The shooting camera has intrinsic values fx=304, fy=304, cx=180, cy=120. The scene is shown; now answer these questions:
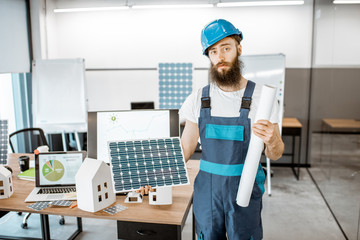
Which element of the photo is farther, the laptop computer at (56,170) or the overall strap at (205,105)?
the laptop computer at (56,170)

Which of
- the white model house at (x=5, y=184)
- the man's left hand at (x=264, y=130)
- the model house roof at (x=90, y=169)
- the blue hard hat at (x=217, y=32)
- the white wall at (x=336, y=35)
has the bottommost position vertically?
the white model house at (x=5, y=184)

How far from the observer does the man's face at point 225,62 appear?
5.46 feet

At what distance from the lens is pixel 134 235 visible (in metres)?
2.15

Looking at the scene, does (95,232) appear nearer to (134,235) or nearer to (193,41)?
(134,235)

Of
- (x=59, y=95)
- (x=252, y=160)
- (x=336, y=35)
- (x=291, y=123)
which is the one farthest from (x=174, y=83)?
(x=252, y=160)

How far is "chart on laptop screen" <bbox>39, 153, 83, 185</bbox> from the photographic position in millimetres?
2271

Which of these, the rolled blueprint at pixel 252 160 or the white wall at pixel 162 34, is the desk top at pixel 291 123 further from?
the rolled blueprint at pixel 252 160

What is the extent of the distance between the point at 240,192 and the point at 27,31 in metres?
5.03

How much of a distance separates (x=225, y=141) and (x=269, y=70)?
3.18 m

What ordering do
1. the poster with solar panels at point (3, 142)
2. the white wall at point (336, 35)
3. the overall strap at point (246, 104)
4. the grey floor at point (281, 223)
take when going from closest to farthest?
the overall strap at point (246, 104) → the poster with solar panels at point (3, 142) → the white wall at point (336, 35) → the grey floor at point (281, 223)

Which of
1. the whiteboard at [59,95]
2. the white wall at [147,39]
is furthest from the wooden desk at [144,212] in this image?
the white wall at [147,39]

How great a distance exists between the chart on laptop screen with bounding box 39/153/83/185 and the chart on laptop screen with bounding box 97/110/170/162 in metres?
0.21

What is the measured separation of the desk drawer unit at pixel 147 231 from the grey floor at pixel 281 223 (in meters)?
1.05

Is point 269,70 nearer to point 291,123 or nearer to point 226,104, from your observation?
point 291,123
